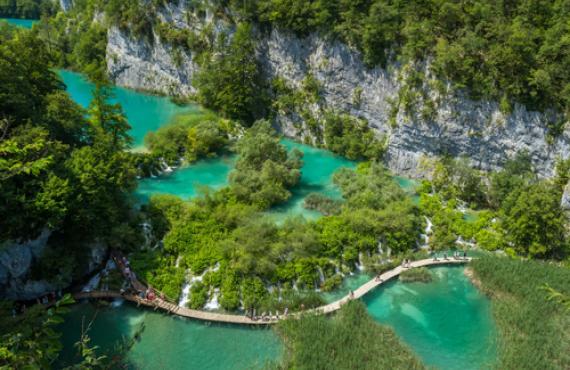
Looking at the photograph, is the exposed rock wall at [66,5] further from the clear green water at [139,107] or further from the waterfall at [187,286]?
the waterfall at [187,286]

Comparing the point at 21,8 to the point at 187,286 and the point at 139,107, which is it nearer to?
the point at 139,107

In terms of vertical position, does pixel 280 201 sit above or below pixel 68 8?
below

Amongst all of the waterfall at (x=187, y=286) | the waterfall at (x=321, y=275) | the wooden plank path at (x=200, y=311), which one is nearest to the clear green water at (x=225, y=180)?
the waterfall at (x=321, y=275)

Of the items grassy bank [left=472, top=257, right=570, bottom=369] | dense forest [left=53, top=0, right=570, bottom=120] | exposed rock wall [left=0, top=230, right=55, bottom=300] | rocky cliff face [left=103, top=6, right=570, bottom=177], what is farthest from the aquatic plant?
exposed rock wall [left=0, top=230, right=55, bottom=300]

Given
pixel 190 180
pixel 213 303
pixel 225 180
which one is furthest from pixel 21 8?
pixel 213 303

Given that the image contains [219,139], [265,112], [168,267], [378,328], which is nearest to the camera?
[378,328]

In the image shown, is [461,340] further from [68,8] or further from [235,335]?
[68,8]

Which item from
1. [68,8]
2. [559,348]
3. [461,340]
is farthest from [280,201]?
[68,8]

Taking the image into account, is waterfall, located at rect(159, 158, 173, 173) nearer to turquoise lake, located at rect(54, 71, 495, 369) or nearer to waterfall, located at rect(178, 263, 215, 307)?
waterfall, located at rect(178, 263, 215, 307)
